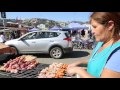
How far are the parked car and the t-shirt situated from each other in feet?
26.6

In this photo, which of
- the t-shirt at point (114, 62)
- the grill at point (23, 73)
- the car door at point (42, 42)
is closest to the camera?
the t-shirt at point (114, 62)

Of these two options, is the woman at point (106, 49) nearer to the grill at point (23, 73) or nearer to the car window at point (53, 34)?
the grill at point (23, 73)

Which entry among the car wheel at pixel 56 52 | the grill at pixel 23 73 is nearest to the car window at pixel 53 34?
the car wheel at pixel 56 52

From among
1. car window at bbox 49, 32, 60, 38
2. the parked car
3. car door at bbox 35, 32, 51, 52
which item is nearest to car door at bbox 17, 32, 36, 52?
the parked car

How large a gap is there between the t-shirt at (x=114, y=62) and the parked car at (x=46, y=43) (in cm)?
812

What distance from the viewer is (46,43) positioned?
961cm

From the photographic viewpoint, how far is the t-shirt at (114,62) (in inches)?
51.3

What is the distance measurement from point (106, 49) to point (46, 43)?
324 inches

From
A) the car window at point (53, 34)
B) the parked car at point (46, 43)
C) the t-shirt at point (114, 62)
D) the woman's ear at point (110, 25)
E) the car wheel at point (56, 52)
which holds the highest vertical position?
the woman's ear at point (110, 25)

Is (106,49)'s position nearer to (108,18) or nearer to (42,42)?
(108,18)

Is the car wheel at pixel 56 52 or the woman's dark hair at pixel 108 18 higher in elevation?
the woman's dark hair at pixel 108 18

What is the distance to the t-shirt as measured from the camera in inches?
51.3
